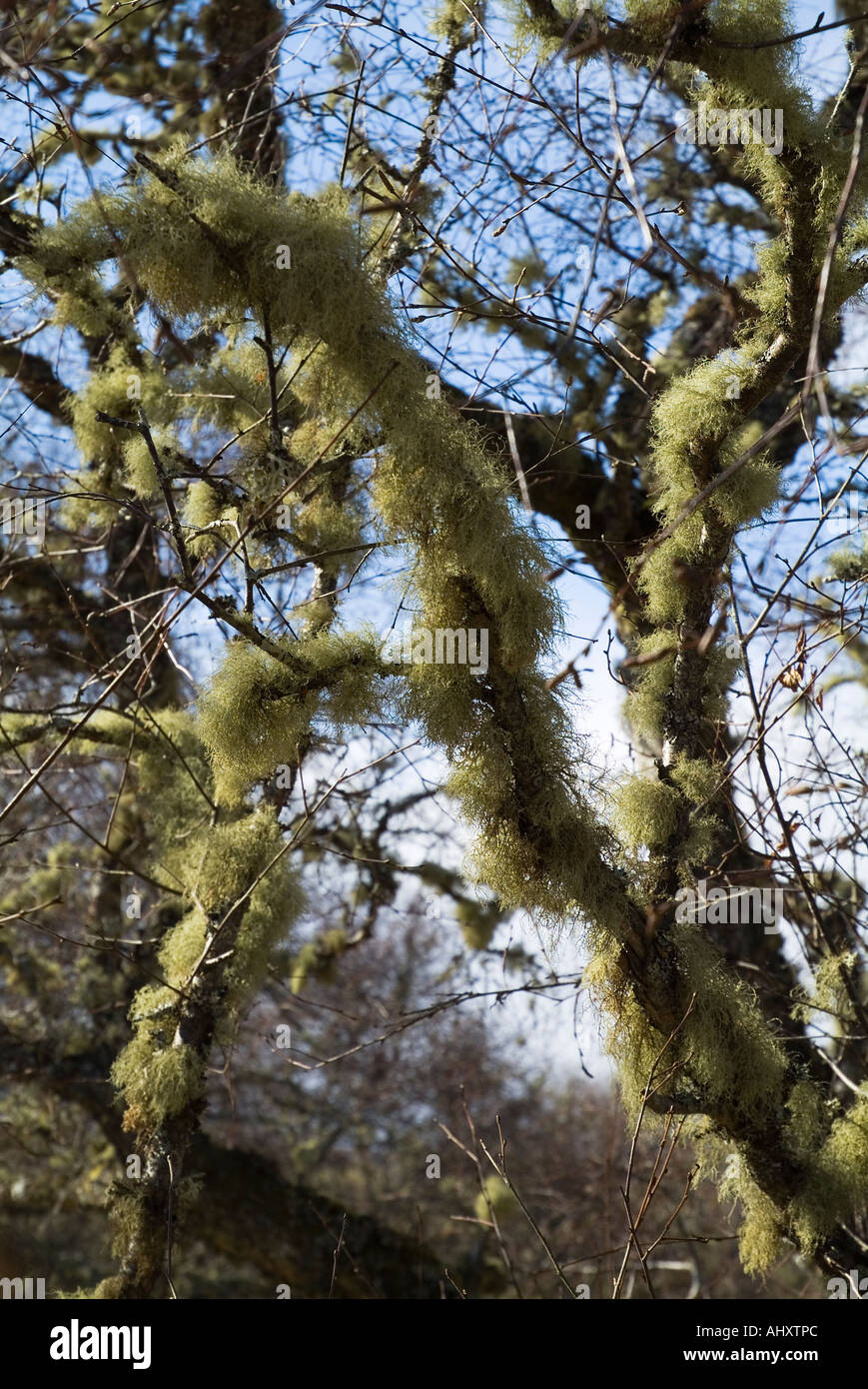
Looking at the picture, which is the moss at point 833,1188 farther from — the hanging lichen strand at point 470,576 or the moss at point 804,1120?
the hanging lichen strand at point 470,576

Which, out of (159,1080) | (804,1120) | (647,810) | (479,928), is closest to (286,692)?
(647,810)

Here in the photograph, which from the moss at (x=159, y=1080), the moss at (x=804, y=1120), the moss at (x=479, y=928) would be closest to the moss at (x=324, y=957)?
the moss at (x=479, y=928)

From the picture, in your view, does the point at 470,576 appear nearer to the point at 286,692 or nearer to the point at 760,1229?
the point at 286,692

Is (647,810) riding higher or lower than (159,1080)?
higher

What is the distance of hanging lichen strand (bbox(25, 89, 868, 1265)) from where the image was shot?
206 centimetres

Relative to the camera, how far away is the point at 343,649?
7.08ft

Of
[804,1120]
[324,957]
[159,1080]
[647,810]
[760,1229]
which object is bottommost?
[760,1229]

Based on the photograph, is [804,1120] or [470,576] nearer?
[470,576]

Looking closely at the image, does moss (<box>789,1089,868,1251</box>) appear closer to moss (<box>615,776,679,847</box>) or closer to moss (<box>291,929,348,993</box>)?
moss (<box>615,776,679,847</box>)

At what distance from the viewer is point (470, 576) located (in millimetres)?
2104

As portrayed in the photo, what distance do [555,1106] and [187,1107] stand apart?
A: 33.1 feet

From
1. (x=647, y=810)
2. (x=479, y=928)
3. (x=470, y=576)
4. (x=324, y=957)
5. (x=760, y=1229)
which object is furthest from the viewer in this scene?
(x=324, y=957)

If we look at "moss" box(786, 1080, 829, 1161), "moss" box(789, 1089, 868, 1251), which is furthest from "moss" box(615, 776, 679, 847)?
"moss" box(789, 1089, 868, 1251)

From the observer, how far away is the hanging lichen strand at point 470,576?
2.06 meters
